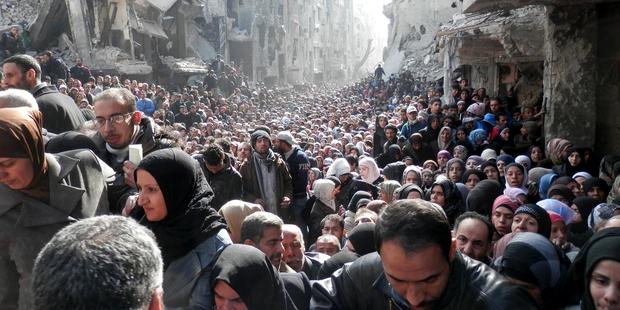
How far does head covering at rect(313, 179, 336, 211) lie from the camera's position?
21.6ft

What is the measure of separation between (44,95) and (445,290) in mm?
3086

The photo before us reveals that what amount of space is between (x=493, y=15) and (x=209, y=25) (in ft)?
80.8

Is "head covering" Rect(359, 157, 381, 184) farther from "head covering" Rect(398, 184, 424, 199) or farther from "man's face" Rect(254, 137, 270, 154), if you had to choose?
"head covering" Rect(398, 184, 424, 199)

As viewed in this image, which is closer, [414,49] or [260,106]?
[260,106]

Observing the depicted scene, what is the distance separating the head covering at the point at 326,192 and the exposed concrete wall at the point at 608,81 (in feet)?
14.8

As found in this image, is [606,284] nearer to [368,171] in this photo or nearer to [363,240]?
[363,240]

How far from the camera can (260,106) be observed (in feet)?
96.8

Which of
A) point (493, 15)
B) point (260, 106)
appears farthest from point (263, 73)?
point (493, 15)

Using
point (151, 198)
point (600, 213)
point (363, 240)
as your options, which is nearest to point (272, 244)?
point (363, 240)

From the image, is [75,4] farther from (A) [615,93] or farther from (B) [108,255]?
(B) [108,255]

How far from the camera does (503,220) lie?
Result: 14.1 ft

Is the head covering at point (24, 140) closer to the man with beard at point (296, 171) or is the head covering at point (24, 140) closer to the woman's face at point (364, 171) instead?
the man with beard at point (296, 171)

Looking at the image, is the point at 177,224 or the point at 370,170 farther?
the point at 370,170

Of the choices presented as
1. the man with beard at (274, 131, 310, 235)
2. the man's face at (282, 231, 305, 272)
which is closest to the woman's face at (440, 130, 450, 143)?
the man with beard at (274, 131, 310, 235)
